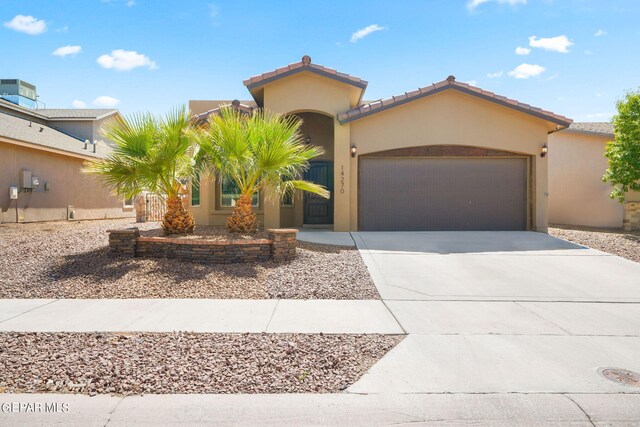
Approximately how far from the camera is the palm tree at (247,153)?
839cm

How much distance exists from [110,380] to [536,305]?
222 inches

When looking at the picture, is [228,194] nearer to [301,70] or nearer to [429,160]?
[301,70]

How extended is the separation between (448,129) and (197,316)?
1019 cm

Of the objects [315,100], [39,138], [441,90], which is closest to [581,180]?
[441,90]

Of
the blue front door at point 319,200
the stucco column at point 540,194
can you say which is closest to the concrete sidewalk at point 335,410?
the stucco column at point 540,194

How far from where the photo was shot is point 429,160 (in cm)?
1276

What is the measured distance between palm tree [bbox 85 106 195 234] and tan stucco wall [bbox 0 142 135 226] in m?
4.78

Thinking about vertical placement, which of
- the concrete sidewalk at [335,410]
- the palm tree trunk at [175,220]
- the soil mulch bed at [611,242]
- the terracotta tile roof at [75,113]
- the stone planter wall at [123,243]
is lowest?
the concrete sidewalk at [335,410]

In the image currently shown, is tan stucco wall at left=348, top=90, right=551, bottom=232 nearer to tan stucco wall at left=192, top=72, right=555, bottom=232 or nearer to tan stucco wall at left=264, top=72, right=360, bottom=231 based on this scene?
tan stucco wall at left=192, top=72, right=555, bottom=232

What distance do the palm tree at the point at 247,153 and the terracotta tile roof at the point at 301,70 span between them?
11.5ft

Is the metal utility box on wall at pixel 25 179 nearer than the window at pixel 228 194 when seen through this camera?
No

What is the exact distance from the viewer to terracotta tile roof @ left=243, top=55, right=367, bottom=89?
12117 millimetres

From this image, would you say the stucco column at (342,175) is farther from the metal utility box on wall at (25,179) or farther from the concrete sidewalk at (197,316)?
the metal utility box on wall at (25,179)

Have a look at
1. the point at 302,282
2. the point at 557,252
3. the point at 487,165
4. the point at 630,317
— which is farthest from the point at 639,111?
the point at 302,282
